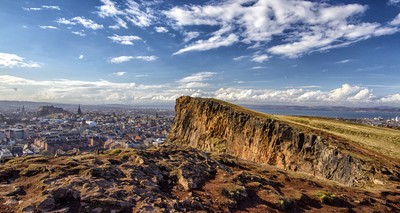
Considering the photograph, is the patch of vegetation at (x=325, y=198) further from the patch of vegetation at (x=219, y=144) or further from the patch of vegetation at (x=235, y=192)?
the patch of vegetation at (x=219, y=144)

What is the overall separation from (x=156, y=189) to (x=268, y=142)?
28.5 meters

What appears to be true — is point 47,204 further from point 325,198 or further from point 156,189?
point 325,198

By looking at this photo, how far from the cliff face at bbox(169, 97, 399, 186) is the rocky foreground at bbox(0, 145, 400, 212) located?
4688mm

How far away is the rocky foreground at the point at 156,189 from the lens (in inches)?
381

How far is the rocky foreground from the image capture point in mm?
9672

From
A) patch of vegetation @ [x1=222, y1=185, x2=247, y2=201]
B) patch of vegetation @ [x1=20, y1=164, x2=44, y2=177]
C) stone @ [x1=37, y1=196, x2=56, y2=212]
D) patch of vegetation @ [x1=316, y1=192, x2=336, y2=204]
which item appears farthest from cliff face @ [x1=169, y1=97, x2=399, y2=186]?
patch of vegetation @ [x1=20, y1=164, x2=44, y2=177]

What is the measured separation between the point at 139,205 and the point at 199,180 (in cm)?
487

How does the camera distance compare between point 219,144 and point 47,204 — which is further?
point 219,144

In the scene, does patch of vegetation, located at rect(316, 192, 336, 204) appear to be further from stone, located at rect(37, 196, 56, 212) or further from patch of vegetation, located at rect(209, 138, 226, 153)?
patch of vegetation, located at rect(209, 138, 226, 153)

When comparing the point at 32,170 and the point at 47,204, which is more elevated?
the point at 32,170

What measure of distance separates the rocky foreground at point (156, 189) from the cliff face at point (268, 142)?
4.69m

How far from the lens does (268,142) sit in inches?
1479

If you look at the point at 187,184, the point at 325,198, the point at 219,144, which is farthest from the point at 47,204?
the point at 219,144

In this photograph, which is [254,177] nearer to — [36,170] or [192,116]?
[36,170]
